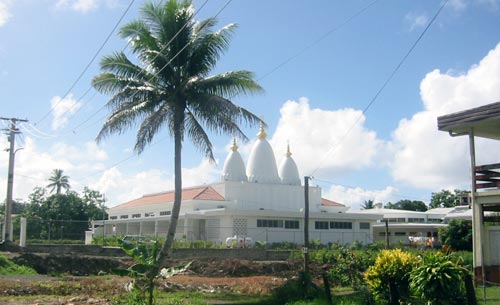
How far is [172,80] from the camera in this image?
21906 millimetres

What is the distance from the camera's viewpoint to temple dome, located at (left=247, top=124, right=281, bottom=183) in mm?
56625

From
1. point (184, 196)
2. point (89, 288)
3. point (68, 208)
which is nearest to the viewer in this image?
point (89, 288)

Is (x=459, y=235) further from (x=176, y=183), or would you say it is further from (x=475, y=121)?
(x=176, y=183)

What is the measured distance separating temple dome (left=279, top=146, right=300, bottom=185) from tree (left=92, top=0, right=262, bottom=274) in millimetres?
36242

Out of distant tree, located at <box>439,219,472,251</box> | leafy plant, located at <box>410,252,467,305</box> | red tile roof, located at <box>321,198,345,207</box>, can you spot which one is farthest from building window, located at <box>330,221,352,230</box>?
leafy plant, located at <box>410,252,467,305</box>

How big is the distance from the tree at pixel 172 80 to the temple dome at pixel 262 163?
34.3 m

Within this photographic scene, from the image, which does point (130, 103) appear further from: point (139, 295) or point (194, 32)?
point (139, 295)

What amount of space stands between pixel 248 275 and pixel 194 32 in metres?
13.3

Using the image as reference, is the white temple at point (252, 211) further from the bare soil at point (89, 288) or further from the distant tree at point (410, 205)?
the distant tree at point (410, 205)

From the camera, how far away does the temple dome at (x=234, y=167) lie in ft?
184

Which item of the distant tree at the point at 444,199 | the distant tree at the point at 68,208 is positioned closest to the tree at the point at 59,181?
the distant tree at the point at 68,208

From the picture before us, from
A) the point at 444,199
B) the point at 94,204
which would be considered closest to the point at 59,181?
the point at 94,204

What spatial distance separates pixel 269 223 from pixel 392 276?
114 feet

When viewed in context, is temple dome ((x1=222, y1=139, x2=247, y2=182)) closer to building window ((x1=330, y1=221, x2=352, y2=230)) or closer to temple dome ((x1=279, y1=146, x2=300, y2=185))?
temple dome ((x1=279, y1=146, x2=300, y2=185))
